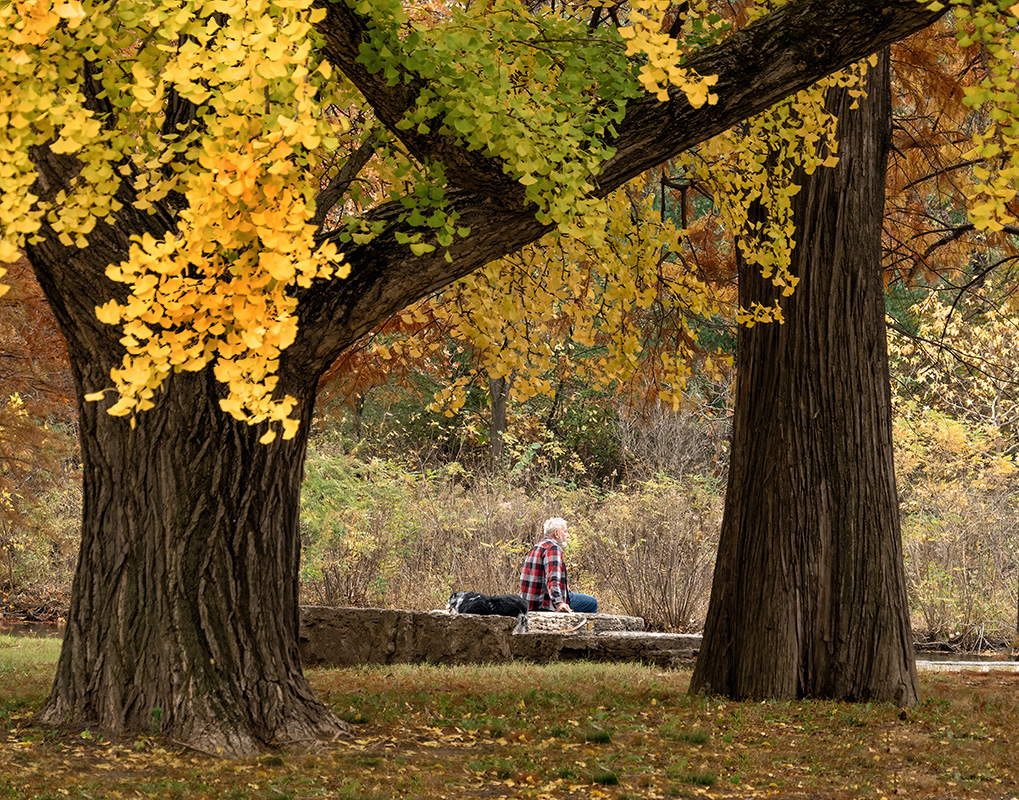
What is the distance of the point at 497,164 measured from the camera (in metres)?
4.43

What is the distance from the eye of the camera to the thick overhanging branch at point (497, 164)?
4.34 meters

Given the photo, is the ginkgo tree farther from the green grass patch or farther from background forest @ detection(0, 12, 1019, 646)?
background forest @ detection(0, 12, 1019, 646)

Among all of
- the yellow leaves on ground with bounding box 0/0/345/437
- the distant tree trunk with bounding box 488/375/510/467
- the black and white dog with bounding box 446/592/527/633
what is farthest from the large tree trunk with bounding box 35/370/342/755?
the distant tree trunk with bounding box 488/375/510/467

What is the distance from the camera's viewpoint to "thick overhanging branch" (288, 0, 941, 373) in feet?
14.3

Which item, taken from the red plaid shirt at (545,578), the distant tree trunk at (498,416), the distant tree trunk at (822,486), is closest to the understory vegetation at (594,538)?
the red plaid shirt at (545,578)

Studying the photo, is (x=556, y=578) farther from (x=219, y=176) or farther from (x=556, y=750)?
(x=219, y=176)

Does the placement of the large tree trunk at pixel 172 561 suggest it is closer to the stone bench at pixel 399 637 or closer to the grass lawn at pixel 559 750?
the grass lawn at pixel 559 750

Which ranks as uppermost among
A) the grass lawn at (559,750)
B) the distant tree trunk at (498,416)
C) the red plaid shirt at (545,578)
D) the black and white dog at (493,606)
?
the distant tree trunk at (498,416)

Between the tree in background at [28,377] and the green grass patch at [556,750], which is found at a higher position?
the tree in background at [28,377]

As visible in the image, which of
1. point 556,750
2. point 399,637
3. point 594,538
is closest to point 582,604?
point 399,637

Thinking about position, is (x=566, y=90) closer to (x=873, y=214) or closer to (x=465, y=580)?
(x=873, y=214)

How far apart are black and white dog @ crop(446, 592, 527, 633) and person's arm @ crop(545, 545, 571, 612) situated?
1.06ft

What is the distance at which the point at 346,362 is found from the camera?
27.6 ft

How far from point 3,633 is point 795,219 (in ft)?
34.2
